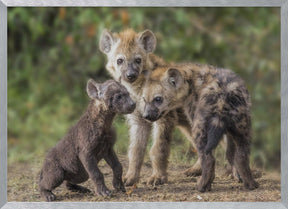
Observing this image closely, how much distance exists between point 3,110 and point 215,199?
75.4 inches

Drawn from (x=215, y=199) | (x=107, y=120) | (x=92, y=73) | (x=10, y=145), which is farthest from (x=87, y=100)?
(x=10, y=145)

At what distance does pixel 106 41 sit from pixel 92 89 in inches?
26.0

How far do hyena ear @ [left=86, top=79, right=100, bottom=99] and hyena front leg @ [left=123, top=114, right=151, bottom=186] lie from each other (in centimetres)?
64

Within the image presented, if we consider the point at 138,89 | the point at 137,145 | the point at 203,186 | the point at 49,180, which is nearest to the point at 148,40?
the point at 138,89

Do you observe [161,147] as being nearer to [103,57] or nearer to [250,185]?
[250,185]

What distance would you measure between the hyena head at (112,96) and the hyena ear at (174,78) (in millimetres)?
521

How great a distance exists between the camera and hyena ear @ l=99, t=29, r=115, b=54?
4391 mm

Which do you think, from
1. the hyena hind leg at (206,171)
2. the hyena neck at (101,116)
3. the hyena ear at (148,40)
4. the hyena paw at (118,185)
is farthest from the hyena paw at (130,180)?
the hyena ear at (148,40)

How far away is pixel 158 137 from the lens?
4.59 m

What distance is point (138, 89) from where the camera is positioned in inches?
173

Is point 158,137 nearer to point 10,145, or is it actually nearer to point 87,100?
point 87,100

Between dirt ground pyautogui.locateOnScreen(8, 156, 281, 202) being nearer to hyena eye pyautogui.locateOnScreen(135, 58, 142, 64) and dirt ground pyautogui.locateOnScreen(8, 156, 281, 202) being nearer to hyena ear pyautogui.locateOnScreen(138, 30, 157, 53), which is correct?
hyena eye pyautogui.locateOnScreen(135, 58, 142, 64)

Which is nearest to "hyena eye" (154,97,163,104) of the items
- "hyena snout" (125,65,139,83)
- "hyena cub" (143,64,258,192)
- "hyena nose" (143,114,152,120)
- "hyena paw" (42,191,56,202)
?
"hyena cub" (143,64,258,192)

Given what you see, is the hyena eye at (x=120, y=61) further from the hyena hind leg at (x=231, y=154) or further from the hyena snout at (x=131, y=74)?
the hyena hind leg at (x=231, y=154)
